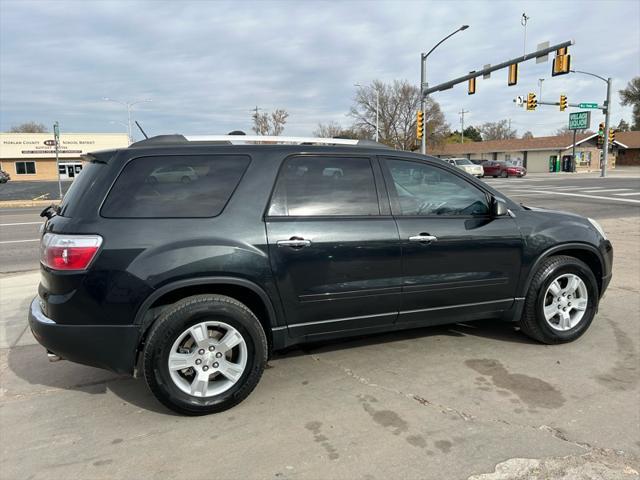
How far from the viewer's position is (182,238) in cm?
305

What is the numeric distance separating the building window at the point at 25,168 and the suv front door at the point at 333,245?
6673cm

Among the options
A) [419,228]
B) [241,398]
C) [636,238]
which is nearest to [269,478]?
[241,398]

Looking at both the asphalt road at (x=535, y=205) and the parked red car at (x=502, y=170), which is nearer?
the asphalt road at (x=535, y=205)

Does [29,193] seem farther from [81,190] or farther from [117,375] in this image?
[81,190]

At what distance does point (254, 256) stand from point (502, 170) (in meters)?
43.8

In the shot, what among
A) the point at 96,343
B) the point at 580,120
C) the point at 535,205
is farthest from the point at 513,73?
the point at 580,120

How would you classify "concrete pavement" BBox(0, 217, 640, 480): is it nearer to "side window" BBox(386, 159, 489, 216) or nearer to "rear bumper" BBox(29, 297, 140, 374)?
"rear bumper" BBox(29, 297, 140, 374)

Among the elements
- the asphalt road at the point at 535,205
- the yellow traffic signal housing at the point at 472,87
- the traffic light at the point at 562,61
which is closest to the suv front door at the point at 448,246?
the asphalt road at the point at 535,205

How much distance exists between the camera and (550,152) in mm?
58344

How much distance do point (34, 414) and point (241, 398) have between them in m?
1.39

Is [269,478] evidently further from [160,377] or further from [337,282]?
[337,282]

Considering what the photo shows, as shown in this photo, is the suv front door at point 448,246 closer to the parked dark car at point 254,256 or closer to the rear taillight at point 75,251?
the parked dark car at point 254,256

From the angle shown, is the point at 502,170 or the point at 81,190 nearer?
the point at 81,190

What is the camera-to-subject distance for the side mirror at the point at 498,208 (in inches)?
153
